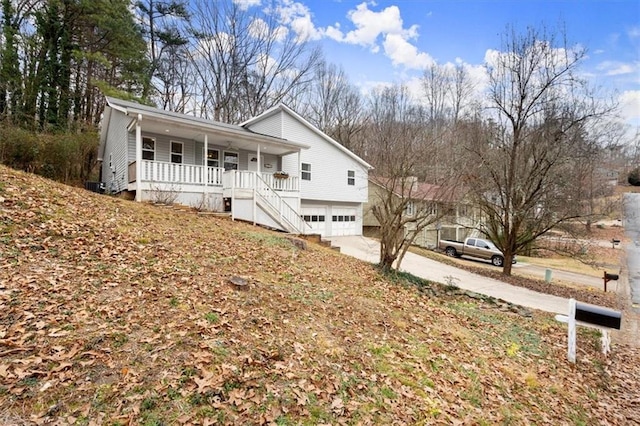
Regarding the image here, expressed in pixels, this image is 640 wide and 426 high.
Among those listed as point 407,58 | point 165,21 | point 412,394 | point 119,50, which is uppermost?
point 165,21

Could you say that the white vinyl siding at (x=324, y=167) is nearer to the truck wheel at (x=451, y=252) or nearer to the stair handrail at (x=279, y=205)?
the stair handrail at (x=279, y=205)

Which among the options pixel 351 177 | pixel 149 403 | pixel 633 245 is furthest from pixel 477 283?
pixel 633 245

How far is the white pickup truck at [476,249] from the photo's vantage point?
21.0 metres

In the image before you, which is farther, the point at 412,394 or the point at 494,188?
the point at 494,188

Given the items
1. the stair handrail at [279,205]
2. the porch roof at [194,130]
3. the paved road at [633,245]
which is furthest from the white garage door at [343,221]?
the paved road at [633,245]

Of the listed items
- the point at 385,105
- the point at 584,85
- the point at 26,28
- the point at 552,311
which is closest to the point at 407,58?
the point at 385,105

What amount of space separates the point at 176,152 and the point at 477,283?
546 inches

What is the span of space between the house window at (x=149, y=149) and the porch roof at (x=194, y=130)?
23.6 inches

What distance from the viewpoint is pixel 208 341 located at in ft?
11.7

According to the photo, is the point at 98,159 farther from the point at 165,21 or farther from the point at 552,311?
the point at 552,311

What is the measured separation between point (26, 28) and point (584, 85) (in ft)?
94.5

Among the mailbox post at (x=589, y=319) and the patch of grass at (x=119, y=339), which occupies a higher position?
the patch of grass at (x=119, y=339)

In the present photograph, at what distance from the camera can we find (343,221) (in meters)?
21.1

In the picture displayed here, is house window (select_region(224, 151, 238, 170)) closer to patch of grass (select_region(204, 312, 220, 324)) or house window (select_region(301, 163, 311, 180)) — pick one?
house window (select_region(301, 163, 311, 180))
